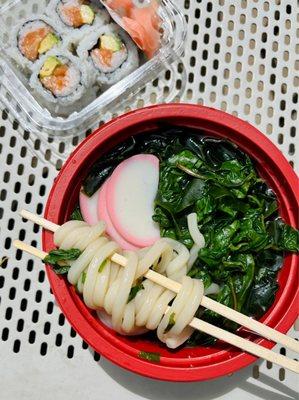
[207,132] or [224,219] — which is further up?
[207,132]

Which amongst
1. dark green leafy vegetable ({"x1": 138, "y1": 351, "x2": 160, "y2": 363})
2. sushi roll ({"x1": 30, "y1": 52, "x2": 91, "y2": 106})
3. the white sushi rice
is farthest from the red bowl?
the white sushi rice

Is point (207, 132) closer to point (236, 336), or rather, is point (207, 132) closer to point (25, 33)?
point (236, 336)

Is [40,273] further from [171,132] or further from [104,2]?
[104,2]

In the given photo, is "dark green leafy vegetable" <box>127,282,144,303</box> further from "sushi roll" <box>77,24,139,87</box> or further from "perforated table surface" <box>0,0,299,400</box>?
"sushi roll" <box>77,24,139,87</box>

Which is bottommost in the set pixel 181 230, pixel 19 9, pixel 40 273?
pixel 40 273

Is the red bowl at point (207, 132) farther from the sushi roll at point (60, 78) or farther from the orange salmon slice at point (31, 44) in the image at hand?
the orange salmon slice at point (31, 44)

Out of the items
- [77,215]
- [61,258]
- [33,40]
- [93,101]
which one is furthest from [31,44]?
[61,258]

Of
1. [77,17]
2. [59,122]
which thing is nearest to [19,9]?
[77,17]
